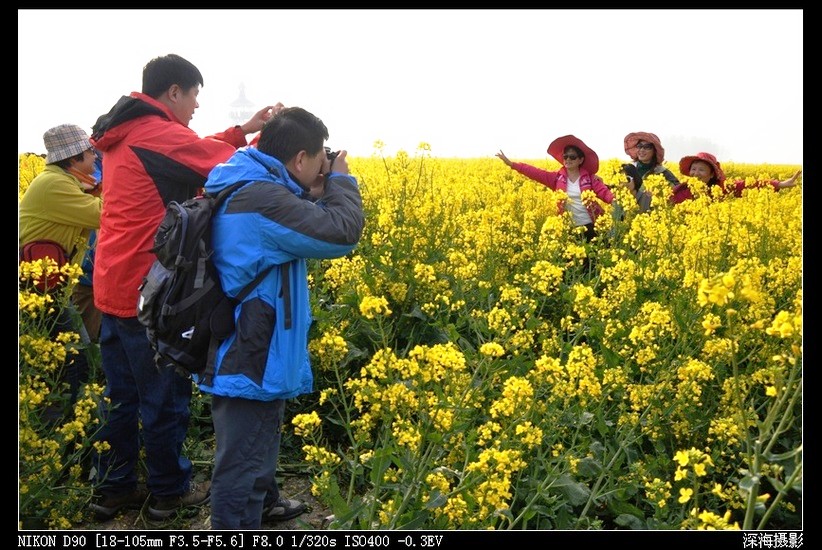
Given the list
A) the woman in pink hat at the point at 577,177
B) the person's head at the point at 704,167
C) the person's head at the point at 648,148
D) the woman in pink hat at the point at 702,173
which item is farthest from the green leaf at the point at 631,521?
the person's head at the point at 648,148

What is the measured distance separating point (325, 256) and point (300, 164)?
34cm

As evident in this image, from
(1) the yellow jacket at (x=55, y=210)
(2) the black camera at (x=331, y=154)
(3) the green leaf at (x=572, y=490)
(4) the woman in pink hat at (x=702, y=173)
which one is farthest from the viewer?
(4) the woman in pink hat at (x=702, y=173)

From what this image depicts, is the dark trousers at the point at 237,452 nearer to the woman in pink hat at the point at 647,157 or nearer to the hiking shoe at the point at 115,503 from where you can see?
the hiking shoe at the point at 115,503

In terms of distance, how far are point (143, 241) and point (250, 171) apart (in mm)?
825

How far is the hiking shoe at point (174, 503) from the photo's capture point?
10.1 feet

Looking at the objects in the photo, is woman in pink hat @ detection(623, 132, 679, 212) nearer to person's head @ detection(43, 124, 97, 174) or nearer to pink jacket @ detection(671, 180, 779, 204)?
pink jacket @ detection(671, 180, 779, 204)

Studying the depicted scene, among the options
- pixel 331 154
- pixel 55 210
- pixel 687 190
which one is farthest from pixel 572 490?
pixel 687 190

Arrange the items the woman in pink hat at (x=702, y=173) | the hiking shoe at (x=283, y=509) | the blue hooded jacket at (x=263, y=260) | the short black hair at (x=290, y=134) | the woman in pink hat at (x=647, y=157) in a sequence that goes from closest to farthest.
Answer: the blue hooded jacket at (x=263, y=260) → the short black hair at (x=290, y=134) → the hiking shoe at (x=283, y=509) → the woman in pink hat at (x=702, y=173) → the woman in pink hat at (x=647, y=157)

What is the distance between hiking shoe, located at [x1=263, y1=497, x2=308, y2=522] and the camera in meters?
3.04

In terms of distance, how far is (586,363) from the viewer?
2.81 metres

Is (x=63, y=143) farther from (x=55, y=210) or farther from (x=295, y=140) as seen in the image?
(x=295, y=140)

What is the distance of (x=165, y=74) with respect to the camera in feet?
9.57

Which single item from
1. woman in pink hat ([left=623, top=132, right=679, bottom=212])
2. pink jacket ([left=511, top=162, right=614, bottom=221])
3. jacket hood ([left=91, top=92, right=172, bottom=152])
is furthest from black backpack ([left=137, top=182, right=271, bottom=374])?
woman in pink hat ([left=623, top=132, right=679, bottom=212])
